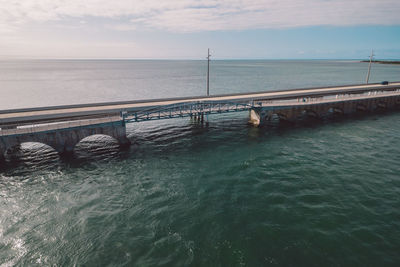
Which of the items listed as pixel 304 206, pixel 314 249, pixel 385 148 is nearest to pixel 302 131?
pixel 385 148

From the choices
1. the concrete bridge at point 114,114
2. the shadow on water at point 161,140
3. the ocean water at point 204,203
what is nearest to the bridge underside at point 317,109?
the concrete bridge at point 114,114

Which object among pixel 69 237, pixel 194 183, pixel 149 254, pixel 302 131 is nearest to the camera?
pixel 149 254

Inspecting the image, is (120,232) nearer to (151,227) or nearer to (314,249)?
(151,227)

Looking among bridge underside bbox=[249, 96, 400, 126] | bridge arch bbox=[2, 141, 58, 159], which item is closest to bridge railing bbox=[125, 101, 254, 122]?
bridge underside bbox=[249, 96, 400, 126]

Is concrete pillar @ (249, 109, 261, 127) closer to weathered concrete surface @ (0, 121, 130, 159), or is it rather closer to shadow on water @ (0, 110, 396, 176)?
shadow on water @ (0, 110, 396, 176)

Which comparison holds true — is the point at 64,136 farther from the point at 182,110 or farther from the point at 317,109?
the point at 317,109

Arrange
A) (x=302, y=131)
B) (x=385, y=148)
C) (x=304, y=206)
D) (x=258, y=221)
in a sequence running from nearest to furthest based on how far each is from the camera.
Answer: (x=258, y=221)
(x=304, y=206)
(x=385, y=148)
(x=302, y=131)
